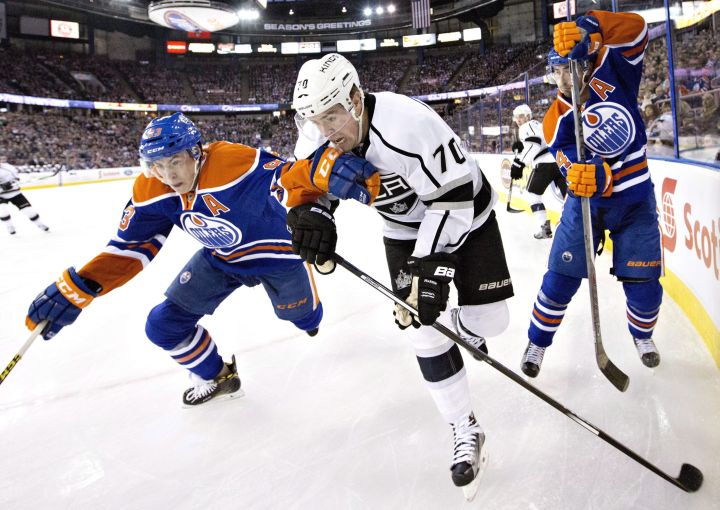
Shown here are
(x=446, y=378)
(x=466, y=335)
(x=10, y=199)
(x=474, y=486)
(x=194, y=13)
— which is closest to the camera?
(x=474, y=486)

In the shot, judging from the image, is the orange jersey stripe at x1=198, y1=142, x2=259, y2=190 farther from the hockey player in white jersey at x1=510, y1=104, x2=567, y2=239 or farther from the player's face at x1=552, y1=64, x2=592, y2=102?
the hockey player in white jersey at x1=510, y1=104, x2=567, y2=239

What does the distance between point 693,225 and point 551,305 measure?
3.19 feet


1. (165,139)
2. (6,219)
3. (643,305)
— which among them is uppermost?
(165,139)

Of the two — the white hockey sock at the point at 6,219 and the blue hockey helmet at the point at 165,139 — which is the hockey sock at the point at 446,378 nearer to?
the blue hockey helmet at the point at 165,139

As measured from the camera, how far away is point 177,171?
1.95 metres

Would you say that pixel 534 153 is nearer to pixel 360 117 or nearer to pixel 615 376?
pixel 615 376

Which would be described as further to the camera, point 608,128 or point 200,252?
point 200,252

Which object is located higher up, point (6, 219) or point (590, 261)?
point (6, 219)

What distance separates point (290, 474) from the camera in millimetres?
1779

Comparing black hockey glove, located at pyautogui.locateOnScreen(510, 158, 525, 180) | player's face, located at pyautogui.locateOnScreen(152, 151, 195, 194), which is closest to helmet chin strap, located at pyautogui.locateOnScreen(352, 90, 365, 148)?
player's face, located at pyautogui.locateOnScreen(152, 151, 195, 194)

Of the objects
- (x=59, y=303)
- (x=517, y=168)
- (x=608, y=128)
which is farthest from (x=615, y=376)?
(x=517, y=168)

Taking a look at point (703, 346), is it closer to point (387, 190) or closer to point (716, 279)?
point (716, 279)

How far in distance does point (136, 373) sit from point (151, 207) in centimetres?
112

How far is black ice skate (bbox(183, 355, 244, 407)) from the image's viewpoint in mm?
2336
